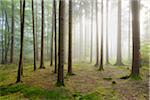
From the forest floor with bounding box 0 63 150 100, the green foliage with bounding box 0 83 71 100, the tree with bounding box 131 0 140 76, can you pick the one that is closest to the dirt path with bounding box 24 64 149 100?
the forest floor with bounding box 0 63 150 100

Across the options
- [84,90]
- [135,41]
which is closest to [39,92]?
[84,90]

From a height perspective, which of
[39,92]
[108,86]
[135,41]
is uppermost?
[135,41]

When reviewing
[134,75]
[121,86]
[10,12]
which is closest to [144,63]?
[134,75]

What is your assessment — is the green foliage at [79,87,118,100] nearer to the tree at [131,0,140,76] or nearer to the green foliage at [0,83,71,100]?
the green foliage at [0,83,71,100]

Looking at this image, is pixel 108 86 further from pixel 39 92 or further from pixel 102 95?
pixel 39 92

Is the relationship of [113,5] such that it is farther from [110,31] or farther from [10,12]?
[110,31]

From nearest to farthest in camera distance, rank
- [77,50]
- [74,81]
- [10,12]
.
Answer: [74,81] → [10,12] → [77,50]

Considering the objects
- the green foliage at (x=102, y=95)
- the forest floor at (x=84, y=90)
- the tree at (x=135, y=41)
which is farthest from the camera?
the tree at (x=135, y=41)

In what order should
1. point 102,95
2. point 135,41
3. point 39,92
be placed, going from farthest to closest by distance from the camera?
point 135,41, point 39,92, point 102,95

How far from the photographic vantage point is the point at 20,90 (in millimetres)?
14078

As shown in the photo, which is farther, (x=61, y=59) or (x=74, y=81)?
(x=74, y=81)

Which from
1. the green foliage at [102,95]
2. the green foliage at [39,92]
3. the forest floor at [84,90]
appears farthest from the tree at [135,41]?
the green foliage at [39,92]

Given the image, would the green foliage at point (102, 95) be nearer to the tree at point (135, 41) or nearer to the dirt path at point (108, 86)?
the dirt path at point (108, 86)

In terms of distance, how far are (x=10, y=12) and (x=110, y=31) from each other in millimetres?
33476
